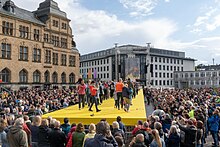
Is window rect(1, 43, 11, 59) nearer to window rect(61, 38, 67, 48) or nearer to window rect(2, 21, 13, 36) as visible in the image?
window rect(2, 21, 13, 36)

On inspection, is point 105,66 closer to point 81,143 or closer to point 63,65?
point 63,65

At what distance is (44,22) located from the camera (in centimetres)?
4509

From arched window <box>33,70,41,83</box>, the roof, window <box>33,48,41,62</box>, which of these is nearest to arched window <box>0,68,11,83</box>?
arched window <box>33,70,41,83</box>

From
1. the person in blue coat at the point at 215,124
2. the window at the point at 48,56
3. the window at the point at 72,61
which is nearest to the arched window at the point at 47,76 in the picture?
the window at the point at 48,56

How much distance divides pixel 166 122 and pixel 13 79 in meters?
32.2

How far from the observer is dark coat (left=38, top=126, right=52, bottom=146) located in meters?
7.15

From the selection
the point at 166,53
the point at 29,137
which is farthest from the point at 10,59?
the point at 166,53

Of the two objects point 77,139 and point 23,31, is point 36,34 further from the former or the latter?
point 77,139

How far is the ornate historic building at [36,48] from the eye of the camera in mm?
36094

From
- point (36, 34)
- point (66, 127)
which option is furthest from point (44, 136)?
point (36, 34)

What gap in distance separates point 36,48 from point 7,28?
20.7 feet

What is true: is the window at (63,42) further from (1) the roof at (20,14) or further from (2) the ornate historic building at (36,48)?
(1) the roof at (20,14)

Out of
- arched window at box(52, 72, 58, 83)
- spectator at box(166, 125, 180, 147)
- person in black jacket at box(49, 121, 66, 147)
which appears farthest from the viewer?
arched window at box(52, 72, 58, 83)

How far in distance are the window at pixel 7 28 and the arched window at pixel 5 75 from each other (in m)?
5.86
